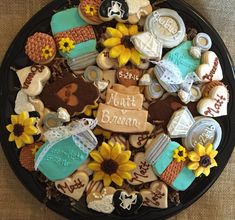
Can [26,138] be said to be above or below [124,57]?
below

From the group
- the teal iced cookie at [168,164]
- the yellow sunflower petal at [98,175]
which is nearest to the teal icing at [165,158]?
the teal iced cookie at [168,164]

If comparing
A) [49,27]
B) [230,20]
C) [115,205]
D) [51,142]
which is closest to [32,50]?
[49,27]

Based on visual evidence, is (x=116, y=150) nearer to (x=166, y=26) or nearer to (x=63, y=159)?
(x=63, y=159)

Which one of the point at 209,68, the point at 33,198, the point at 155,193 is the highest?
the point at 209,68

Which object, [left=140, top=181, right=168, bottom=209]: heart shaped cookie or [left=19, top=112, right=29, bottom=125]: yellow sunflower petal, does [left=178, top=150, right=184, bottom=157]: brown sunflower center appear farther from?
[left=19, top=112, right=29, bottom=125]: yellow sunflower petal

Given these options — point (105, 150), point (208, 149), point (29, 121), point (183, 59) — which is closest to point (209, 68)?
point (183, 59)

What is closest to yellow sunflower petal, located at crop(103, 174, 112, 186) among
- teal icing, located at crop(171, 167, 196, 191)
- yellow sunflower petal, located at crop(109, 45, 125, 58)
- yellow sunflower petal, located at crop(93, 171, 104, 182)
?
yellow sunflower petal, located at crop(93, 171, 104, 182)

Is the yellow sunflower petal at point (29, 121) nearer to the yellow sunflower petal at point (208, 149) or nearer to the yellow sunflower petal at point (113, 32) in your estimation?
the yellow sunflower petal at point (113, 32)

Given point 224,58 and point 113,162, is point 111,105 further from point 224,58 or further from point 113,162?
point 224,58
